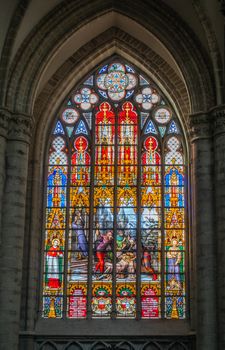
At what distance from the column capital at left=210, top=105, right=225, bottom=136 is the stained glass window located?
2.70 meters

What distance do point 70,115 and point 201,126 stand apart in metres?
4.44

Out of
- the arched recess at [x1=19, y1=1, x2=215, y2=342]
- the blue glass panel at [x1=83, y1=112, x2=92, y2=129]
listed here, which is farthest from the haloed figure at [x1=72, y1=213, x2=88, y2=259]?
the blue glass panel at [x1=83, y1=112, x2=92, y2=129]

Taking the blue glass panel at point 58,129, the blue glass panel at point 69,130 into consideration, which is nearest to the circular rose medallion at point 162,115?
the blue glass panel at point 69,130

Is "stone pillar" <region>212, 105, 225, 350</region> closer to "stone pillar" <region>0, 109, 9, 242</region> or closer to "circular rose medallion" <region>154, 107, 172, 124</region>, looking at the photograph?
"circular rose medallion" <region>154, 107, 172, 124</region>

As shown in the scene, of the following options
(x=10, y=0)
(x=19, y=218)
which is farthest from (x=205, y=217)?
(x=10, y=0)

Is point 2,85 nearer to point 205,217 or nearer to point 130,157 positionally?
point 130,157

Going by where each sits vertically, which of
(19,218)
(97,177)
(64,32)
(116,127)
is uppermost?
(64,32)

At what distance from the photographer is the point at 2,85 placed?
20.3m

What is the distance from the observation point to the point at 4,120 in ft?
65.8

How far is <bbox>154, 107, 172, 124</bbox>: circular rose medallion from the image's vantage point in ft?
75.8

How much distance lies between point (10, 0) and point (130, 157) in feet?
17.6

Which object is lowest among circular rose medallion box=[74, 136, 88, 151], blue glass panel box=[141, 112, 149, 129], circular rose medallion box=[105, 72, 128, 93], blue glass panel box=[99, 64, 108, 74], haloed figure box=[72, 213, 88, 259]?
haloed figure box=[72, 213, 88, 259]

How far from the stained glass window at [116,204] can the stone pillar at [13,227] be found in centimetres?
222

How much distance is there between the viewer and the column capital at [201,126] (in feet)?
66.8
